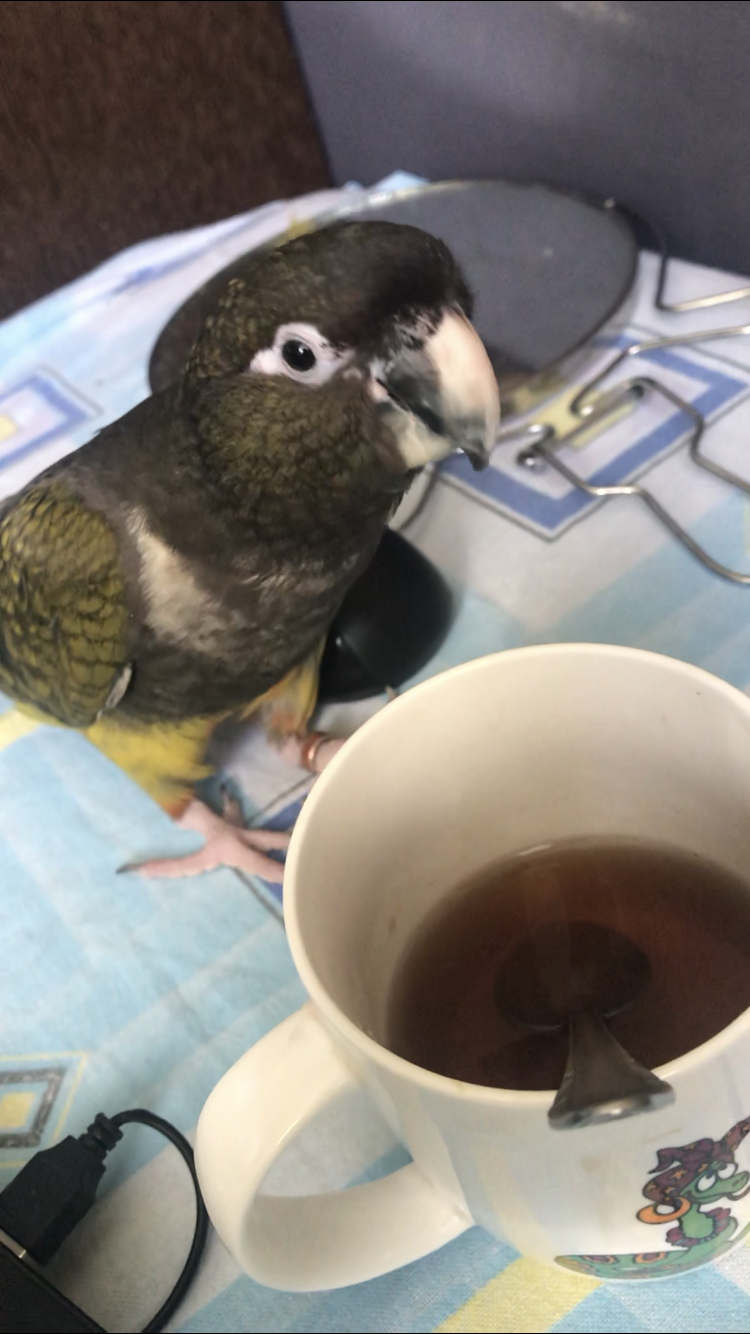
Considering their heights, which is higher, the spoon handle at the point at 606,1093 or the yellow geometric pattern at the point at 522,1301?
the spoon handle at the point at 606,1093

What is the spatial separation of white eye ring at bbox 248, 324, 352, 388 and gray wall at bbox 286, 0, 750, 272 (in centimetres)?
24

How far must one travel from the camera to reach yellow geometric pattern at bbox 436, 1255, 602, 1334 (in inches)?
9.1

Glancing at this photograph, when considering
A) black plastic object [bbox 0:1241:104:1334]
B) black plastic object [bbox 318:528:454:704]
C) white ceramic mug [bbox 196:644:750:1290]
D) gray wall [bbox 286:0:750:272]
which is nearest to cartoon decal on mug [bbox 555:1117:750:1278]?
white ceramic mug [bbox 196:644:750:1290]

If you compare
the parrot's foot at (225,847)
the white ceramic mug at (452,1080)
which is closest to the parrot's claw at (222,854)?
the parrot's foot at (225,847)

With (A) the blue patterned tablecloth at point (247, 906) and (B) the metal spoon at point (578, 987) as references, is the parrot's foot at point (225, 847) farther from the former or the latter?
(B) the metal spoon at point (578, 987)

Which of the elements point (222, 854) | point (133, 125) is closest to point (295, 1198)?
point (222, 854)

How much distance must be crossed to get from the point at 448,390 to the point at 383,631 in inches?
Result: 6.1

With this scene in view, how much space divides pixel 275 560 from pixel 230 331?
8cm

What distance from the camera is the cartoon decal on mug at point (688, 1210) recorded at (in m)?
0.17

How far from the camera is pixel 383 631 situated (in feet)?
1.33

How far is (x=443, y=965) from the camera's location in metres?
0.25

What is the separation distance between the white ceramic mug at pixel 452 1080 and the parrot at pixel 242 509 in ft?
0.31

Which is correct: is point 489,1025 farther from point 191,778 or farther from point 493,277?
point 493,277

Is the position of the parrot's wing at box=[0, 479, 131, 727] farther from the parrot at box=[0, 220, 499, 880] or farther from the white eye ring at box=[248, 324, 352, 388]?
the white eye ring at box=[248, 324, 352, 388]
